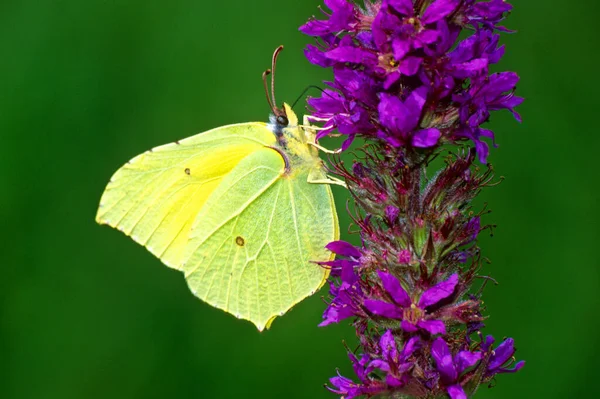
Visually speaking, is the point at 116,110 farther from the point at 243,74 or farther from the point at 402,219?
the point at 402,219

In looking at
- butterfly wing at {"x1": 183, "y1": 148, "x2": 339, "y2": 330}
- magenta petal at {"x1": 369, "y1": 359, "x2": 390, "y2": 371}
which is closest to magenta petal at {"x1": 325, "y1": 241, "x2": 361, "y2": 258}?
magenta petal at {"x1": 369, "y1": 359, "x2": 390, "y2": 371}

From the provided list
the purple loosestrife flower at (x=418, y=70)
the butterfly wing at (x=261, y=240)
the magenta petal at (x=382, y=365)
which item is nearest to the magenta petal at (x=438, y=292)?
the magenta petal at (x=382, y=365)

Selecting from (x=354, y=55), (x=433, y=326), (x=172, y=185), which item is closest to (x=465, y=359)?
(x=433, y=326)

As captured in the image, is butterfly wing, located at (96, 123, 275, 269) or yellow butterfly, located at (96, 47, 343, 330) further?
butterfly wing, located at (96, 123, 275, 269)

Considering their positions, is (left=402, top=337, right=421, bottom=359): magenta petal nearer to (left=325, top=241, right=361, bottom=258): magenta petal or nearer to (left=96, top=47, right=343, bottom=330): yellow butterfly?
(left=325, top=241, right=361, bottom=258): magenta petal

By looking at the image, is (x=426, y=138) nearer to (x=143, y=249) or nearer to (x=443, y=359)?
(x=443, y=359)

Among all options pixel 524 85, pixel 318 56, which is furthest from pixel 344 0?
pixel 524 85

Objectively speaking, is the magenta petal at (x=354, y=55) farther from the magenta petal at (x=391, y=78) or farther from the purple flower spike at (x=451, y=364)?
the purple flower spike at (x=451, y=364)
